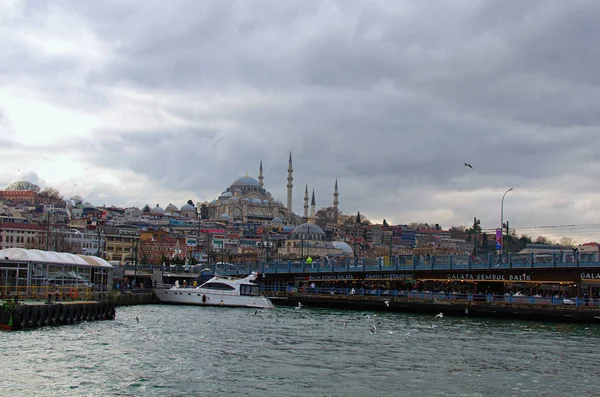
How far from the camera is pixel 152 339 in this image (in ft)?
108

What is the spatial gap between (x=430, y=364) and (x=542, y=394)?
5.40 metres

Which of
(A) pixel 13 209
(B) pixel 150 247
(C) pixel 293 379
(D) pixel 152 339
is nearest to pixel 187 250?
(B) pixel 150 247

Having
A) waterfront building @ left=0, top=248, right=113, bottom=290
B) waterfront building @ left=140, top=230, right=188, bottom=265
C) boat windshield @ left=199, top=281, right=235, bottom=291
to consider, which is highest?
waterfront building @ left=140, top=230, right=188, bottom=265

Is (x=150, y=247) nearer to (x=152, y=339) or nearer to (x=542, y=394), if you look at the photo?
(x=152, y=339)

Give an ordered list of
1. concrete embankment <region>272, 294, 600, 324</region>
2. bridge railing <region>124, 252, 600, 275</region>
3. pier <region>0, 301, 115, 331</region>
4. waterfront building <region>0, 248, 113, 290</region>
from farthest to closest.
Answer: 1. bridge railing <region>124, 252, 600, 275</region>
2. concrete embankment <region>272, 294, 600, 324</region>
3. waterfront building <region>0, 248, 113, 290</region>
4. pier <region>0, 301, 115, 331</region>

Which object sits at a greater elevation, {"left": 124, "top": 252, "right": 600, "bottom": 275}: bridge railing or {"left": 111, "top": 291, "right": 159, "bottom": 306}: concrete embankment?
{"left": 124, "top": 252, "right": 600, "bottom": 275}: bridge railing

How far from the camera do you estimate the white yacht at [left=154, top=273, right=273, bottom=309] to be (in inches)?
2195

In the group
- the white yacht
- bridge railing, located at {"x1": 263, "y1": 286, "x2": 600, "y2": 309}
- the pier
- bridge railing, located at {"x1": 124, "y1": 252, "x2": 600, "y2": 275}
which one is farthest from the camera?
the white yacht

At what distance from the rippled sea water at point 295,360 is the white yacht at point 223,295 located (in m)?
13.1

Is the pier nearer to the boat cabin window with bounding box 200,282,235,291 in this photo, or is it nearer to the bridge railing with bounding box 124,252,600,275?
the boat cabin window with bounding box 200,282,235,291

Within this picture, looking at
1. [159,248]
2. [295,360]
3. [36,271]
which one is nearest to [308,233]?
[159,248]

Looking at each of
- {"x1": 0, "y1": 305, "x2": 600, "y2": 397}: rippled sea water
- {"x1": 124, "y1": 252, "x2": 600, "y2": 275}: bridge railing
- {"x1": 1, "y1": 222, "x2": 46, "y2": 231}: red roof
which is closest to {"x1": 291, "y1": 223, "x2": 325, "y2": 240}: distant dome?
{"x1": 1, "y1": 222, "x2": 46, "y2": 231}: red roof

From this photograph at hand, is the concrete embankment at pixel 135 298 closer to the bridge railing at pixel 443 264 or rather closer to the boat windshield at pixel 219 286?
the boat windshield at pixel 219 286

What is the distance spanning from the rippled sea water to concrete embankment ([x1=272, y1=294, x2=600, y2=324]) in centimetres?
394
